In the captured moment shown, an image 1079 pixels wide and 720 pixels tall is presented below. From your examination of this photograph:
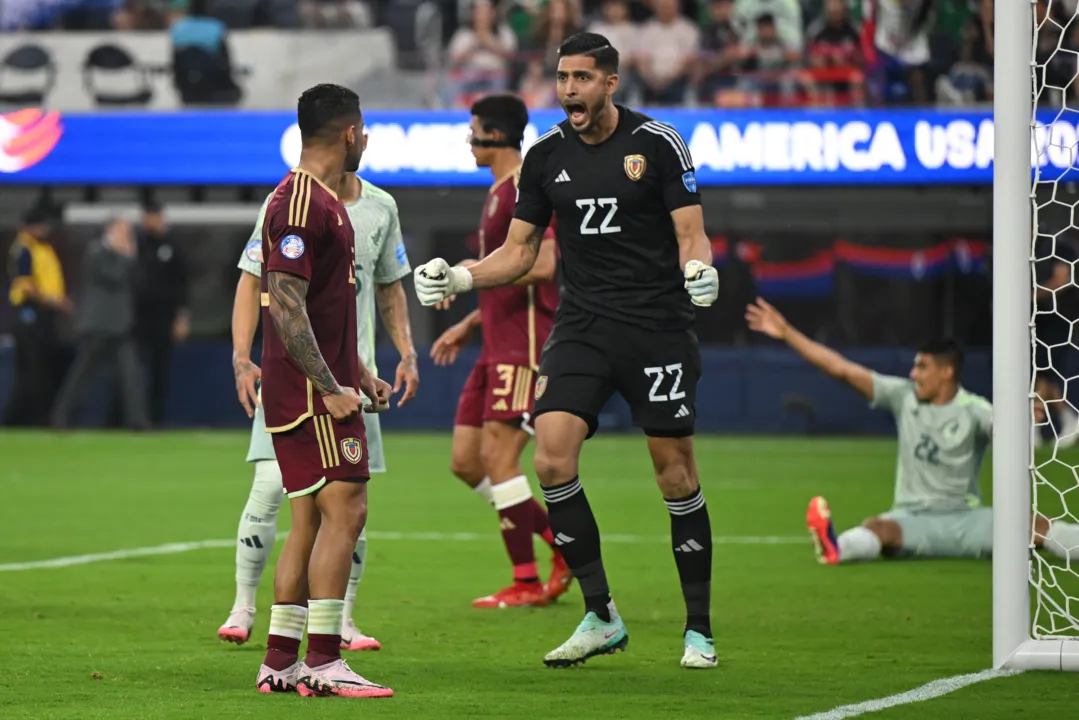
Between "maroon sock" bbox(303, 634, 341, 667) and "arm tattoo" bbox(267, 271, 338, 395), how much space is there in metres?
0.79

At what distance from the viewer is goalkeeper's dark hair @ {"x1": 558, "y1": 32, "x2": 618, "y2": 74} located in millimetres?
6547

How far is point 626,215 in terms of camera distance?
660cm

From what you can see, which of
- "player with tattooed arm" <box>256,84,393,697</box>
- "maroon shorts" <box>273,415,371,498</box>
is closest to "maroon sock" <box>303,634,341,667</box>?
"player with tattooed arm" <box>256,84,393,697</box>

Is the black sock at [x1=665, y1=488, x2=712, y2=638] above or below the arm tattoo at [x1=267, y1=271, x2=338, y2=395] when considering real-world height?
below

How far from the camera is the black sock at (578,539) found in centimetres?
660

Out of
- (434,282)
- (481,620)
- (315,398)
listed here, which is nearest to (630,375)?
(434,282)

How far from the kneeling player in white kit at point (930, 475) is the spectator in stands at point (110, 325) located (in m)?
12.1

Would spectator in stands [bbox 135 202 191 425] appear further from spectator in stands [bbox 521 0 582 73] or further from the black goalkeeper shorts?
the black goalkeeper shorts

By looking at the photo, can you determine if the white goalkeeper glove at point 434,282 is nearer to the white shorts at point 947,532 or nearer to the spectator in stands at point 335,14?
the white shorts at point 947,532

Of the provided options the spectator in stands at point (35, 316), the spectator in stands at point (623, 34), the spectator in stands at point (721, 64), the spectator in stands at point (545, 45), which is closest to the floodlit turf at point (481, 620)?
the spectator in stands at point (35, 316)

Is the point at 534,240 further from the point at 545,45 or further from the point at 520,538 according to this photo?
the point at 545,45

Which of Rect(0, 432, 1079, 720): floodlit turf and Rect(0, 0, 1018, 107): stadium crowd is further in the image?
Rect(0, 0, 1018, 107): stadium crowd

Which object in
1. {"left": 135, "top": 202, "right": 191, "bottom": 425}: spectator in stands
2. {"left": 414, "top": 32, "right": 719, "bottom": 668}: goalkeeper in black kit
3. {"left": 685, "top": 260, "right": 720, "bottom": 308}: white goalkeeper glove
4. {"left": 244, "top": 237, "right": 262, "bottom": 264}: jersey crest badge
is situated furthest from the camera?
{"left": 135, "top": 202, "right": 191, "bottom": 425}: spectator in stands

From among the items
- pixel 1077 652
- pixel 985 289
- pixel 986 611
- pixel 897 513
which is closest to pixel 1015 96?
pixel 1077 652
